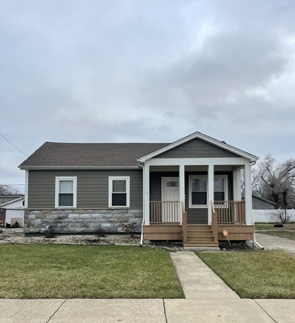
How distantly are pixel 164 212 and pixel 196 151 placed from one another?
3190 millimetres

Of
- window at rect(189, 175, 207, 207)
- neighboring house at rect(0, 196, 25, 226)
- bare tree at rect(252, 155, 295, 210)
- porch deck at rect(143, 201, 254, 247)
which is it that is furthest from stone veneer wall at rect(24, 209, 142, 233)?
bare tree at rect(252, 155, 295, 210)

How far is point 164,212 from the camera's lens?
48.6 feet

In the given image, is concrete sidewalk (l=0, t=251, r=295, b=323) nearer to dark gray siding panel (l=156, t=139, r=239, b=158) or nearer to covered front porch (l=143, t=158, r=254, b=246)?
covered front porch (l=143, t=158, r=254, b=246)

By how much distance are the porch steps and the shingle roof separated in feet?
14.1

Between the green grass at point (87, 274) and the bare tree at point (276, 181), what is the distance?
115ft

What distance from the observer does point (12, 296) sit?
5297mm

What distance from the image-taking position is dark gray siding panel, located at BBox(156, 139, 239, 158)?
1333 centimetres

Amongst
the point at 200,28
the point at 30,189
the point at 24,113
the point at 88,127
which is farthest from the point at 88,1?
the point at 88,127

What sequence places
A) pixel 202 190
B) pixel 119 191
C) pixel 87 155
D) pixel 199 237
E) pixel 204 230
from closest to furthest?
pixel 199 237 → pixel 204 230 → pixel 202 190 → pixel 119 191 → pixel 87 155

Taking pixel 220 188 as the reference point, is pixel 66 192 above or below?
below

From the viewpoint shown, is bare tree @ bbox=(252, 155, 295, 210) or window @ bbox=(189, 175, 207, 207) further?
bare tree @ bbox=(252, 155, 295, 210)

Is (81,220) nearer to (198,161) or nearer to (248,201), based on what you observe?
(198,161)

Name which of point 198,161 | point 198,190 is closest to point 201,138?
point 198,161

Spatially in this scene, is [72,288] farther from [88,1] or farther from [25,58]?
[25,58]
